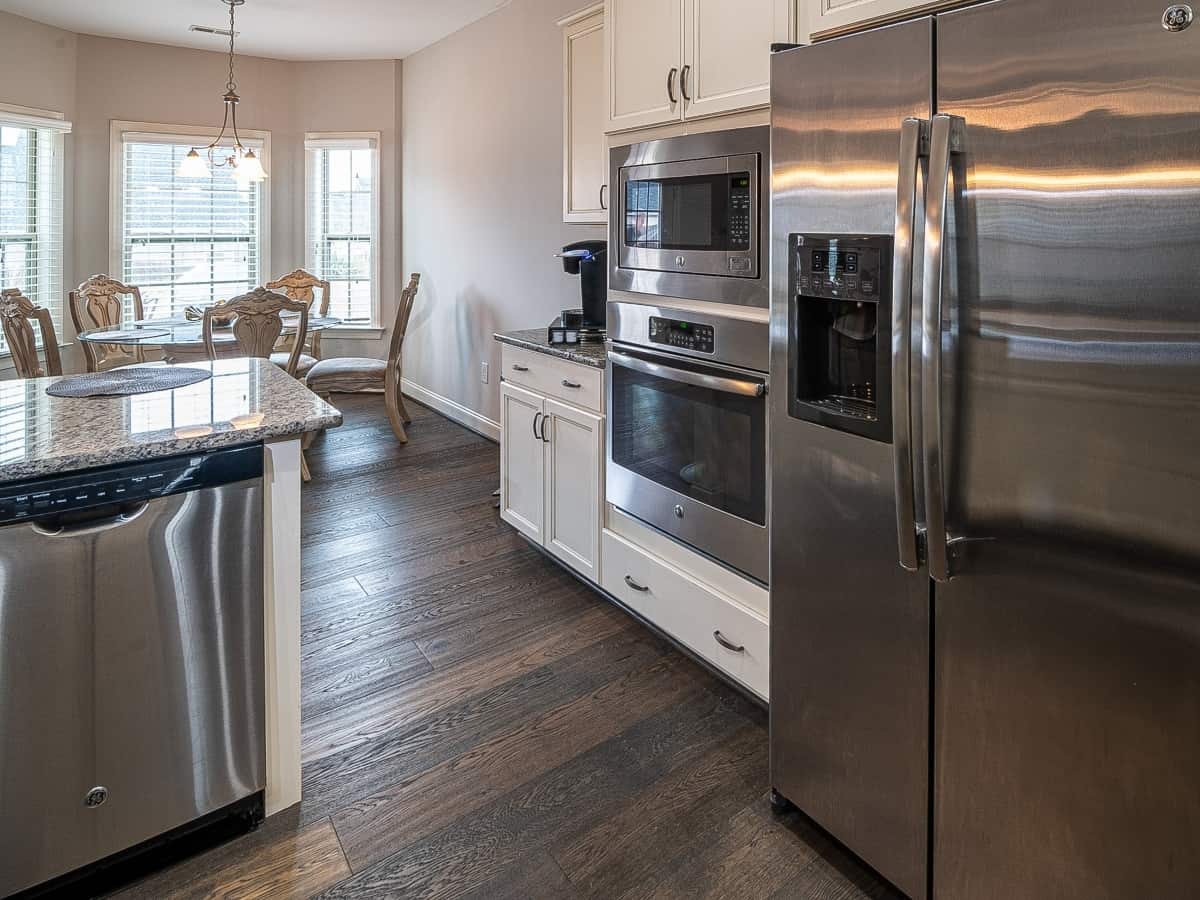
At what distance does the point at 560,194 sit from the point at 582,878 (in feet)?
11.4

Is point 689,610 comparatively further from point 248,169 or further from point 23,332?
point 248,169

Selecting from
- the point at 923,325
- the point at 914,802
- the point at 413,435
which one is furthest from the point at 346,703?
the point at 413,435

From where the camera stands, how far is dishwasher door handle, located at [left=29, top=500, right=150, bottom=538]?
4.49 ft

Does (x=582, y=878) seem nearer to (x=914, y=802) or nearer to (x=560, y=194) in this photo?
(x=914, y=802)

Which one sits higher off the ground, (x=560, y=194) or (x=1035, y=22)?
(x=560, y=194)

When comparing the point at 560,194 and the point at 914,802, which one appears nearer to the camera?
the point at 914,802

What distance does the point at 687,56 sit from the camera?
7.36ft

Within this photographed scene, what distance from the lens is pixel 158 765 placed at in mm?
1566

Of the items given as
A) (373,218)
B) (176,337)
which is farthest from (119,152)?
(176,337)

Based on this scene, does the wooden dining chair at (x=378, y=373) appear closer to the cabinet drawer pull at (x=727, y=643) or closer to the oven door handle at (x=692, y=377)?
the oven door handle at (x=692, y=377)

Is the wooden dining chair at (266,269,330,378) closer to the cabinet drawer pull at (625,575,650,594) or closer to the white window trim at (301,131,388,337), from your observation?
the white window trim at (301,131,388,337)

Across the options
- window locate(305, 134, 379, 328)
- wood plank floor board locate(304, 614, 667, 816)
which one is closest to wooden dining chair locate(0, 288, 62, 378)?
window locate(305, 134, 379, 328)

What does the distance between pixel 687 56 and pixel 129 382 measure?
69.9 inches

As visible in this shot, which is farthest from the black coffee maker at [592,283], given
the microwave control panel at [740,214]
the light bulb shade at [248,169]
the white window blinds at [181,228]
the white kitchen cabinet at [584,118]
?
the white window blinds at [181,228]
